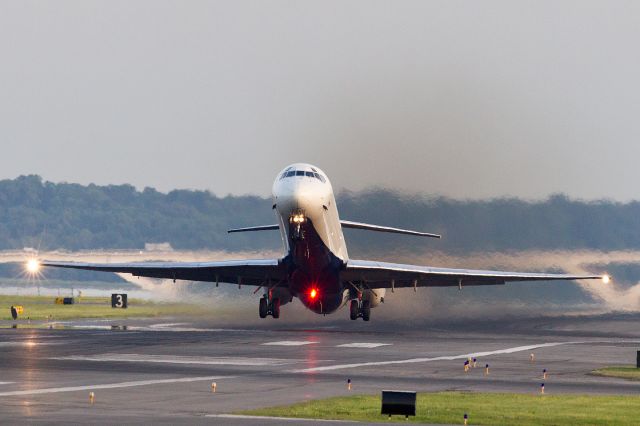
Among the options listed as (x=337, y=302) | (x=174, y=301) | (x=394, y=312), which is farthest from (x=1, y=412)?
(x=174, y=301)

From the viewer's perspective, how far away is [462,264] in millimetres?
79312

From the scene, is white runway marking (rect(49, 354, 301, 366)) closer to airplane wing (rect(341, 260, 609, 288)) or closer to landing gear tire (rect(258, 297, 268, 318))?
airplane wing (rect(341, 260, 609, 288))

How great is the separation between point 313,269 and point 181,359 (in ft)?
60.6

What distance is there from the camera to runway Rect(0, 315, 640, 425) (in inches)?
1284

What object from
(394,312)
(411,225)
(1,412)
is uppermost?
(411,225)

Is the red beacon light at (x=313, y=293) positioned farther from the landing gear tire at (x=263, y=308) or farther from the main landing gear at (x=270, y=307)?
the landing gear tire at (x=263, y=308)

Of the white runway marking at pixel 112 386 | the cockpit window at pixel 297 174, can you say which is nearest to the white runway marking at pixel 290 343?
the cockpit window at pixel 297 174

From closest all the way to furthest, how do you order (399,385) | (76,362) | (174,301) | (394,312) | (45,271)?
1. (399,385)
2. (76,362)
3. (394,312)
4. (174,301)
5. (45,271)

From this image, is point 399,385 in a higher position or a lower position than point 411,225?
lower

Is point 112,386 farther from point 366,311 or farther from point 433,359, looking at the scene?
point 366,311

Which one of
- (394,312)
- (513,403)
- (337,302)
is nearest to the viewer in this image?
(513,403)

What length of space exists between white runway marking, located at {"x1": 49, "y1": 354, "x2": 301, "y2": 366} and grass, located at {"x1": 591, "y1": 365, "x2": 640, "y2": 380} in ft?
36.3

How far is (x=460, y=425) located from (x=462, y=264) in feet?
164

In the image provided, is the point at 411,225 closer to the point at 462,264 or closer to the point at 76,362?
the point at 462,264
